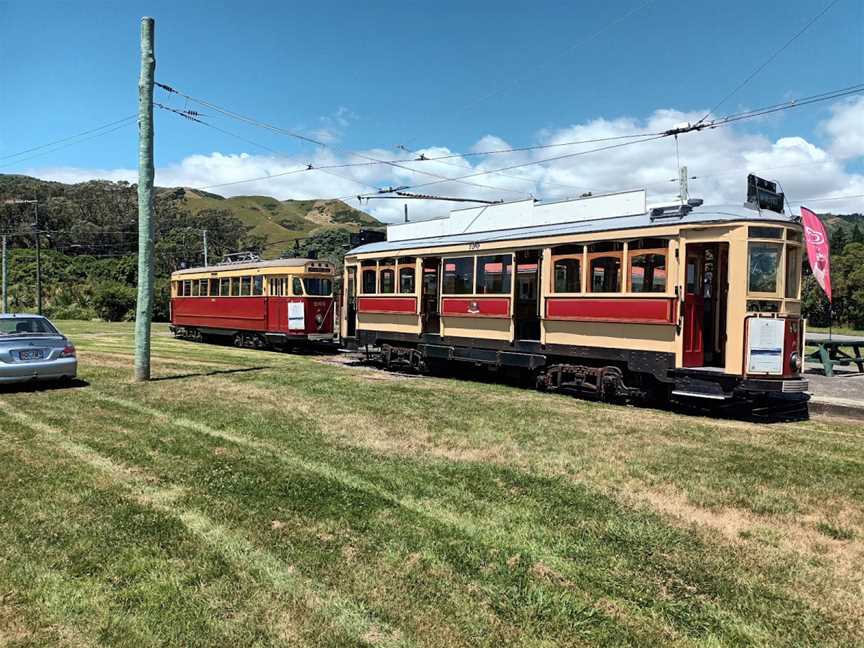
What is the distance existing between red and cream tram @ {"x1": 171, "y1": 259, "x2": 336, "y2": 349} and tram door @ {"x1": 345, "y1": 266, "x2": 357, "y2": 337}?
3316 millimetres

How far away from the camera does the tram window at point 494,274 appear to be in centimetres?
1264

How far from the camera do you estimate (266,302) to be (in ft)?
69.4

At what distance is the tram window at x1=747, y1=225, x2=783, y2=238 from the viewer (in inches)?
374

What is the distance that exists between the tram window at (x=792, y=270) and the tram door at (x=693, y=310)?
124cm

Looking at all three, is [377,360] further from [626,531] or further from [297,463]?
[626,531]

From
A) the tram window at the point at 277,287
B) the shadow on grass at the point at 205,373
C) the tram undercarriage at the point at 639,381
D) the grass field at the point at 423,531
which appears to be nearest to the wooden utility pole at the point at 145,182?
the shadow on grass at the point at 205,373

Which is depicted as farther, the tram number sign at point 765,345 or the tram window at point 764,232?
the tram window at point 764,232

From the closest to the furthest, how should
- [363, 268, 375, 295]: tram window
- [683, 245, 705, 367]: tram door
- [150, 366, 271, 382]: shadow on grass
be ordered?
[683, 245, 705, 367]: tram door → [150, 366, 271, 382]: shadow on grass → [363, 268, 375, 295]: tram window

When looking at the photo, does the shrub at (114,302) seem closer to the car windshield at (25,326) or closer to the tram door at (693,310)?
the car windshield at (25,326)

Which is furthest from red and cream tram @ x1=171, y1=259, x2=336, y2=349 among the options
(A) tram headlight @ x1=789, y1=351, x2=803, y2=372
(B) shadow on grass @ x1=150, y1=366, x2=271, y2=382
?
(A) tram headlight @ x1=789, y1=351, x2=803, y2=372

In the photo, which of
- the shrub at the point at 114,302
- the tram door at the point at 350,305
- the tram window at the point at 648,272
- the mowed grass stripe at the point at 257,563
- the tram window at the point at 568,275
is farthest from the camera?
the shrub at the point at 114,302

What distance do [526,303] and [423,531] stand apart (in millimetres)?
9058

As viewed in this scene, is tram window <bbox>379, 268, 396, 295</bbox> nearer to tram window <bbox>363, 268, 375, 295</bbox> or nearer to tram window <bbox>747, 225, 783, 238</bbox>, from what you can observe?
tram window <bbox>363, 268, 375, 295</bbox>

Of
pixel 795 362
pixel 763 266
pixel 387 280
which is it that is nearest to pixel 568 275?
pixel 763 266
